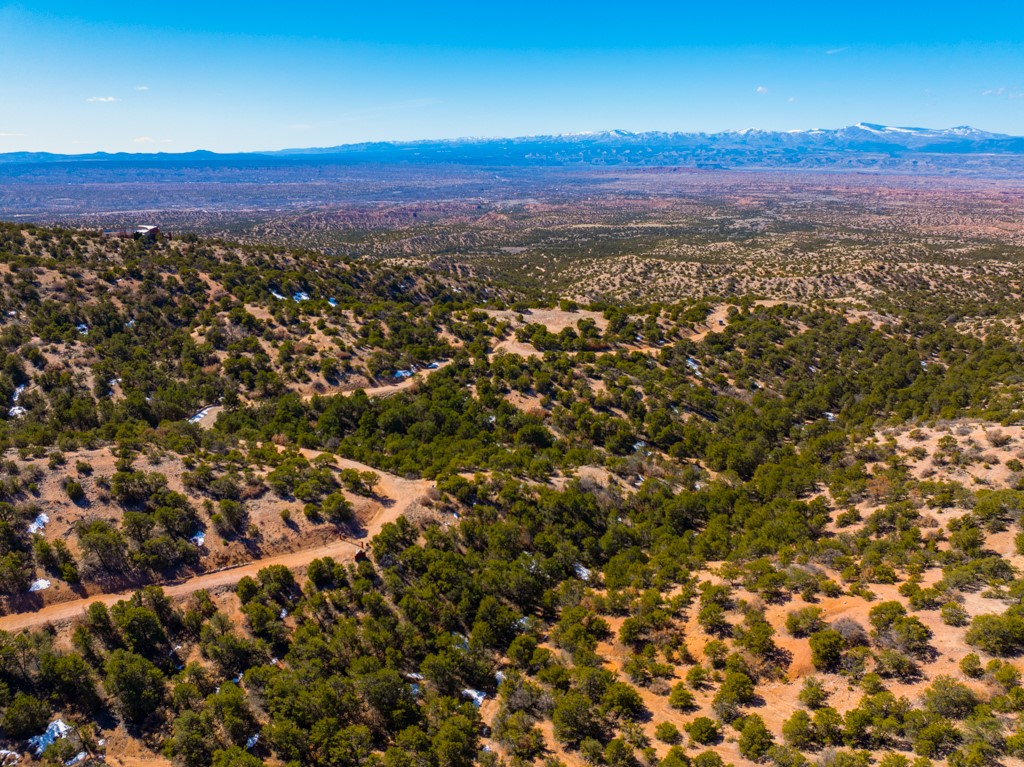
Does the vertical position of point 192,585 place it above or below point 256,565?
above

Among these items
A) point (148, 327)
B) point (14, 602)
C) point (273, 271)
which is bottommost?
point (14, 602)

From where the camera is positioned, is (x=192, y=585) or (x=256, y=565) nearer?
(x=192, y=585)

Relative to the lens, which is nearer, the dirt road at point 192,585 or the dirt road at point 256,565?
the dirt road at point 192,585

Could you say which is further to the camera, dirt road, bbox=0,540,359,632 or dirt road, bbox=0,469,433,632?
dirt road, bbox=0,469,433,632

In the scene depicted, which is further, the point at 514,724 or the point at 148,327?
the point at 148,327

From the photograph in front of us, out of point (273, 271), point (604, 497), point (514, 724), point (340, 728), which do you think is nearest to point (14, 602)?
point (340, 728)

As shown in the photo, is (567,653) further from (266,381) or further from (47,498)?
(266,381)

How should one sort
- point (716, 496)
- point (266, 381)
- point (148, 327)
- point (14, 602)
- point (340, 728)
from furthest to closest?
point (148, 327), point (266, 381), point (716, 496), point (14, 602), point (340, 728)

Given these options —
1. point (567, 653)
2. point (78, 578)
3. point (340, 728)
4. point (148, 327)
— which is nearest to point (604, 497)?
point (567, 653)

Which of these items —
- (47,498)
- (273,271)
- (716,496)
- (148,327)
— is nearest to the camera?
(47,498)

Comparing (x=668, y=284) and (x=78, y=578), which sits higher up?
(x=668, y=284)
